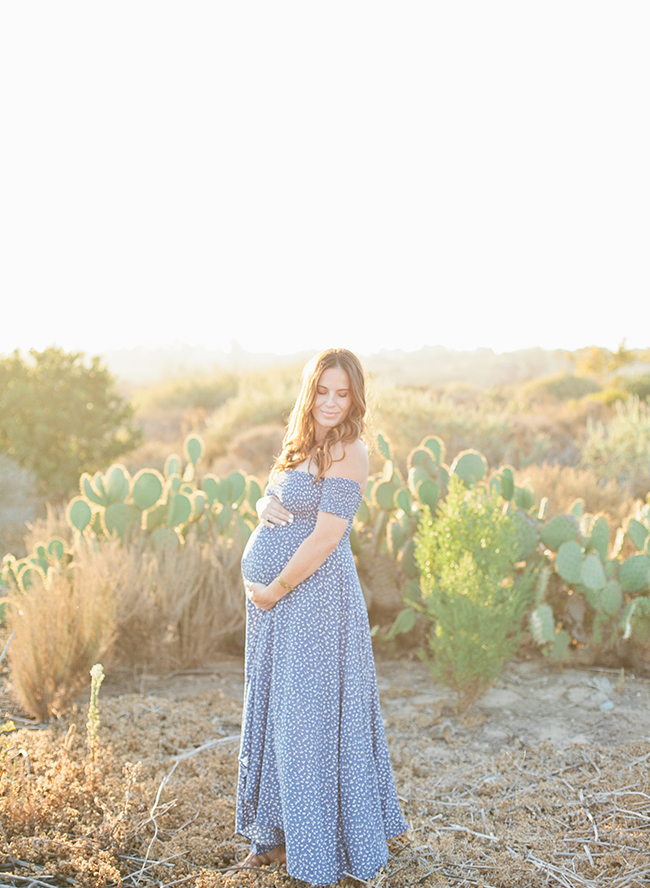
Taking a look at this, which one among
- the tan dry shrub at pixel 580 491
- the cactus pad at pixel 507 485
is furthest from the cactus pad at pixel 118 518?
the tan dry shrub at pixel 580 491

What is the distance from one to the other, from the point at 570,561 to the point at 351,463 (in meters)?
2.43

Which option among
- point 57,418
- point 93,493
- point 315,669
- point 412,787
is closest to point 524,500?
point 412,787

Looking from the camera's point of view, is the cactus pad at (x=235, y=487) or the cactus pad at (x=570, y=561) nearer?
the cactus pad at (x=570, y=561)

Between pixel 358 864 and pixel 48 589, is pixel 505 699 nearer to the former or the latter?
pixel 358 864

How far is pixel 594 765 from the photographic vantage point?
326cm

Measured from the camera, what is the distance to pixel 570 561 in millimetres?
4316

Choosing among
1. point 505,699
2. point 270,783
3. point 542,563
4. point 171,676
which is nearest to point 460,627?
point 505,699

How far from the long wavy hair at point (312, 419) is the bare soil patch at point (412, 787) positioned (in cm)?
134

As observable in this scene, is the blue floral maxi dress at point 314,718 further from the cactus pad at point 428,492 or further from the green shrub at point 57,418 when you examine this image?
the green shrub at point 57,418

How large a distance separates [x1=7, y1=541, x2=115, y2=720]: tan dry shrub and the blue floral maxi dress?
63.5 inches

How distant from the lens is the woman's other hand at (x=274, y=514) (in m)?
2.47

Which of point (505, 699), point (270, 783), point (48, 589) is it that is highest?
point (48, 589)

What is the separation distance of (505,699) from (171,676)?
1.95 metres

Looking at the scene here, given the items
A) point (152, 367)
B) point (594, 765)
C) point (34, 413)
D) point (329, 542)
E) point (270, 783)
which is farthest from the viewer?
point (152, 367)
